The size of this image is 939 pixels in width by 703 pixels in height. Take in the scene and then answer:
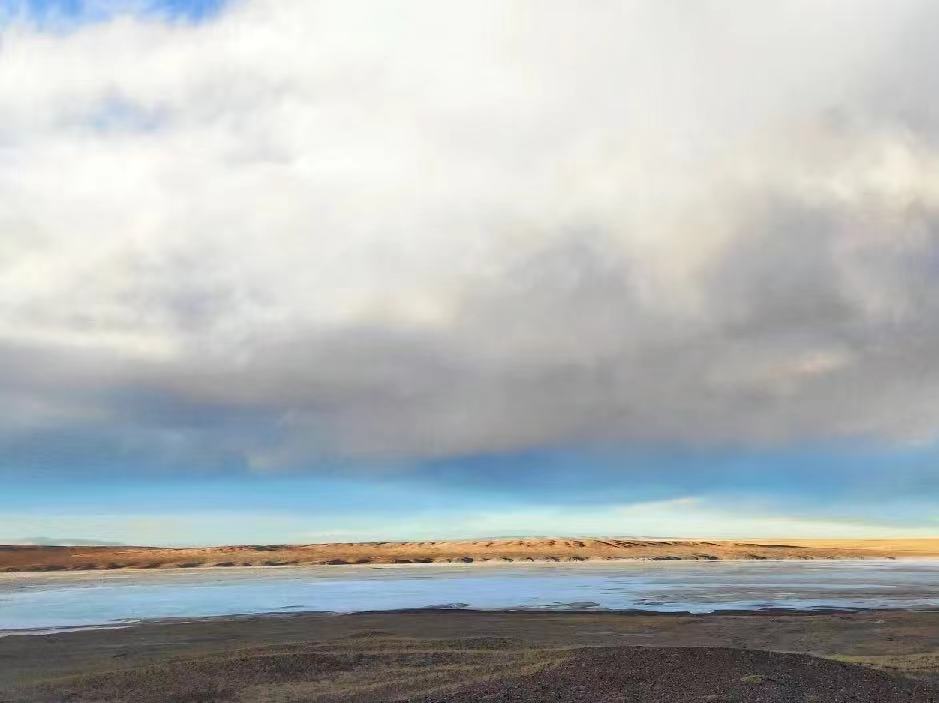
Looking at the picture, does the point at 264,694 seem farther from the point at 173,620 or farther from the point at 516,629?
the point at 173,620

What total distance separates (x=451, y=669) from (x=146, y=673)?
674cm

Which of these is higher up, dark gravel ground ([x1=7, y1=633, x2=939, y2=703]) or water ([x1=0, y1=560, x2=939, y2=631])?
dark gravel ground ([x1=7, y1=633, x2=939, y2=703])

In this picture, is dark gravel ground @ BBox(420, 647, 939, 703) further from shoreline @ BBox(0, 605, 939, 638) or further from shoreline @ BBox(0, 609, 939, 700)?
shoreline @ BBox(0, 605, 939, 638)

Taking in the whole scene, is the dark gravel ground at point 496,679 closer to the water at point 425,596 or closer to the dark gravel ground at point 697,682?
the dark gravel ground at point 697,682

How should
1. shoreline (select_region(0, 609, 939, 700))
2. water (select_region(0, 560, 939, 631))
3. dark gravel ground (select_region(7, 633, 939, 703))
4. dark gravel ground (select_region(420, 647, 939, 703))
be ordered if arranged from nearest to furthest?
dark gravel ground (select_region(420, 647, 939, 703)), dark gravel ground (select_region(7, 633, 939, 703)), shoreline (select_region(0, 609, 939, 700)), water (select_region(0, 560, 939, 631))

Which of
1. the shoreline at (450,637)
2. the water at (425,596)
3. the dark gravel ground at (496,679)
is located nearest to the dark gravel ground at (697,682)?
the dark gravel ground at (496,679)

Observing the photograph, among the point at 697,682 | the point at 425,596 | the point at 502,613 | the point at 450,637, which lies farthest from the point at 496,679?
the point at 425,596

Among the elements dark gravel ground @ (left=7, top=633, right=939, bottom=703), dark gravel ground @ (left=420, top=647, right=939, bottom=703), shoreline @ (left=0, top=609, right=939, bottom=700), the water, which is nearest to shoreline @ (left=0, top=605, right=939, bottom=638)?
shoreline @ (left=0, top=609, right=939, bottom=700)

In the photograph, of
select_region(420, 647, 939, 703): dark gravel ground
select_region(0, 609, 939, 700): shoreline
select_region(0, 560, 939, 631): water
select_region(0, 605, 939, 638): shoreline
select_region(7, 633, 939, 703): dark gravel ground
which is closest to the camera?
select_region(420, 647, 939, 703): dark gravel ground

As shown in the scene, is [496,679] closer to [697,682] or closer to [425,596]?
[697,682]

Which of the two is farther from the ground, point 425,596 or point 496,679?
point 496,679

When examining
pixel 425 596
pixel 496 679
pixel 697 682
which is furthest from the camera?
pixel 425 596

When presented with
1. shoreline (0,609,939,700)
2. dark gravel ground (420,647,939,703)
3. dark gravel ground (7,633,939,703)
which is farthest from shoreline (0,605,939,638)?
dark gravel ground (420,647,939,703)

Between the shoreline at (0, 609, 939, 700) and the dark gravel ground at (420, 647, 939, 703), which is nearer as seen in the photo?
the dark gravel ground at (420, 647, 939, 703)
